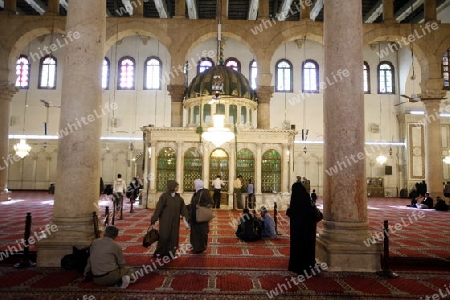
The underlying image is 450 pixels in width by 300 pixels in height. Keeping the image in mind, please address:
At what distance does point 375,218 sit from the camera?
10.1m

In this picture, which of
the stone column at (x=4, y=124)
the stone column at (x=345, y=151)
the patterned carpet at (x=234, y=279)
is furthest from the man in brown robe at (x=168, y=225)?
the stone column at (x=4, y=124)

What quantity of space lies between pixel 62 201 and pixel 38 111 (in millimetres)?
17455

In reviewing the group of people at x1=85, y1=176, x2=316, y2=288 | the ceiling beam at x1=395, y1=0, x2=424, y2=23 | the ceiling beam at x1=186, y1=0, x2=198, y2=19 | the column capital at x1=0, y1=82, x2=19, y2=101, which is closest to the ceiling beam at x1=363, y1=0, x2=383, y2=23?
the ceiling beam at x1=395, y1=0, x2=424, y2=23

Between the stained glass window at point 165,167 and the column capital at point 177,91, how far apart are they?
2.10 m

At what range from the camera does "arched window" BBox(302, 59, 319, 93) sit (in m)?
19.8

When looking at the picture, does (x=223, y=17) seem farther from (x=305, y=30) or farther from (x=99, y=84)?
(x=99, y=84)

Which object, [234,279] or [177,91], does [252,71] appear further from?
[234,279]

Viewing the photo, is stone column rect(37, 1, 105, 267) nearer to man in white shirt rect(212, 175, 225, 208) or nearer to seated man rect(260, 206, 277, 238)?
seated man rect(260, 206, 277, 238)

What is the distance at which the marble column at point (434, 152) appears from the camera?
13312 millimetres

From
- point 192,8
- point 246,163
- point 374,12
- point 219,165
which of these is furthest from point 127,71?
point 374,12

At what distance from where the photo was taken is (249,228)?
637cm

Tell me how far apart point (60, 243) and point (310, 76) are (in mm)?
17818

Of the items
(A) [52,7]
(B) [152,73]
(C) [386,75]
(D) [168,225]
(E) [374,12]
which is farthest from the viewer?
(C) [386,75]

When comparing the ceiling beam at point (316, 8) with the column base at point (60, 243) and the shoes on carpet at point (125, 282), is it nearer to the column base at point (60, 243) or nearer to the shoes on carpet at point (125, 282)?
the column base at point (60, 243)
